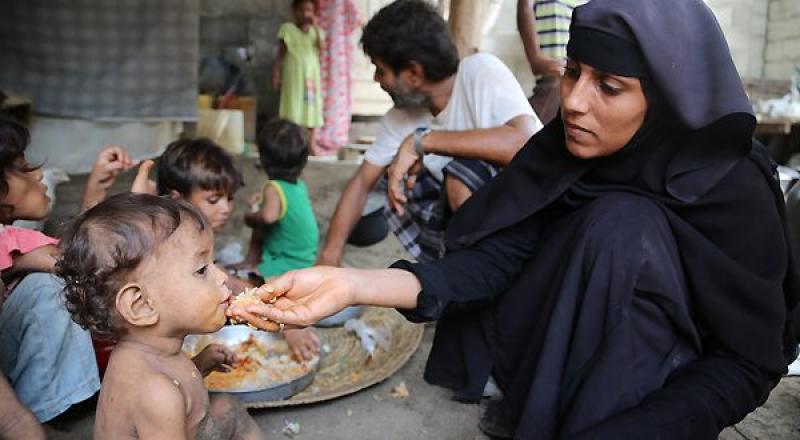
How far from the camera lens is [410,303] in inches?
71.2

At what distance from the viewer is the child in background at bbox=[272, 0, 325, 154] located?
287 inches

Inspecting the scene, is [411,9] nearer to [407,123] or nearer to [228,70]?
[407,123]

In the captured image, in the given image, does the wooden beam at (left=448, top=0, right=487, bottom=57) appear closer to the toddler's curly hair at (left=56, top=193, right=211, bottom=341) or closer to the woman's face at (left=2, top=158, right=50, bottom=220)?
the woman's face at (left=2, top=158, right=50, bottom=220)

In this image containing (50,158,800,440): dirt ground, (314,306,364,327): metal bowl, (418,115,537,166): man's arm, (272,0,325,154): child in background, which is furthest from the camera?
(272,0,325,154): child in background

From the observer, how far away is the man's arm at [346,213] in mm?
3371

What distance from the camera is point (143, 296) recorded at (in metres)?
1.58

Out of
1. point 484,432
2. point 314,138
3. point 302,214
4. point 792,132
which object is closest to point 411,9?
point 302,214

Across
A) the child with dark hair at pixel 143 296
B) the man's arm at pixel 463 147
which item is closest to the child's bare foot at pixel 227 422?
the child with dark hair at pixel 143 296

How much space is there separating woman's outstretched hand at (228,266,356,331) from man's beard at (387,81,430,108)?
1607 millimetres

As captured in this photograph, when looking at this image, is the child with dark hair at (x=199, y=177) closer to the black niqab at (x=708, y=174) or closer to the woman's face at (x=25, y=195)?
the woman's face at (x=25, y=195)

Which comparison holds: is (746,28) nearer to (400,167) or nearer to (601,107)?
(400,167)

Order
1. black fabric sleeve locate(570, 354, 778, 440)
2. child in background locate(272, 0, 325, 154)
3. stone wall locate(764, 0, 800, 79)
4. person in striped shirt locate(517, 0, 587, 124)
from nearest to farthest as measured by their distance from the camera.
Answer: black fabric sleeve locate(570, 354, 778, 440)
person in striped shirt locate(517, 0, 587, 124)
child in background locate(272, 0, 325, 154)
stone wall locate(764, 0, 800, 79)

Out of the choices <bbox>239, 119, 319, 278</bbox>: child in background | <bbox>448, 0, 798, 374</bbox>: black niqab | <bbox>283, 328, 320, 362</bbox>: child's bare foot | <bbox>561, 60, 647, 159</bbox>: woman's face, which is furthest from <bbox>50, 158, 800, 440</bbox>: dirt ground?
<bbox>239, 119, 319, 278</bbox>: child in background

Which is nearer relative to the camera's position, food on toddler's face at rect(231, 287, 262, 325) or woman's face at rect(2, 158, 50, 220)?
food on toddler's face at rect(231, 287, 262, 325)
